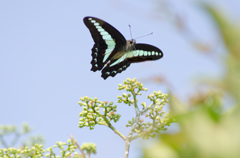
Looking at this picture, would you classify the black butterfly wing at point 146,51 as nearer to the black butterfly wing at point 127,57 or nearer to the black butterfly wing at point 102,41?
the black butterfly wing at point 127,57

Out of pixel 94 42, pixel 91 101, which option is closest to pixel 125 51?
pixel 94 42

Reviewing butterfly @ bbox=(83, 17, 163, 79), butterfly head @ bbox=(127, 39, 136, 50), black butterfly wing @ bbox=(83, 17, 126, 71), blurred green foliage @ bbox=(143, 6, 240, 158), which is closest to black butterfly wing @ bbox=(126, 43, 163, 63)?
butterfly @ bbox=(83, 17, 163, 79)

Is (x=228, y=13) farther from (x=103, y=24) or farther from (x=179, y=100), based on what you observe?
(x=103, y=24)

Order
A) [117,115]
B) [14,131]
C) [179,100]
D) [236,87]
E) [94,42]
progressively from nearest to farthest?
1. [236,87]
2. [179,100]
3. [117,115]
4. [94,42]
5. [14,131]

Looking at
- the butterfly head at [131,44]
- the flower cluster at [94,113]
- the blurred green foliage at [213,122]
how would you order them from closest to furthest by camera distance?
the blurred green foliage at [213,122]
the flower cluster at [94,113]
the butterfly head at [131,44]

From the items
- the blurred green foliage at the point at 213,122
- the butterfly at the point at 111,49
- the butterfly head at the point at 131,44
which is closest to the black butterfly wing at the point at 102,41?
the butterfly at the point at 111,49

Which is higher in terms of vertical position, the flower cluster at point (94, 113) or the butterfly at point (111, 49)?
the butterfly at point (111, 49)

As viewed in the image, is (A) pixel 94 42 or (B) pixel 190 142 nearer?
(B) pixel 190 142
